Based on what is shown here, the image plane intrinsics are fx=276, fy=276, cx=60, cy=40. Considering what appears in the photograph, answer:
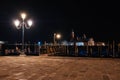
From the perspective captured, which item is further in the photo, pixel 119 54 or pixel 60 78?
pixel 119 54

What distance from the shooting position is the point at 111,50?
103 feet

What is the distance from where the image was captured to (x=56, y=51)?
115 feet

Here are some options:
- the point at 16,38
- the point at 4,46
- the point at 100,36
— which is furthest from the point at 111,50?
the point at 16,38

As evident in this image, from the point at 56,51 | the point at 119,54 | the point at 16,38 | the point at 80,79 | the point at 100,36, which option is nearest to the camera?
the point at 80,79

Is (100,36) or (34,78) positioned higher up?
(100,36)

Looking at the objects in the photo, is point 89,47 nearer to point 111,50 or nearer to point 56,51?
point 111,50

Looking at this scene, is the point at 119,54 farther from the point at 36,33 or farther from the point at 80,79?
the point at 36,33

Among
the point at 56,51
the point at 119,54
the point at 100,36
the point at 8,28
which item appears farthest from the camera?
the point at 8,28

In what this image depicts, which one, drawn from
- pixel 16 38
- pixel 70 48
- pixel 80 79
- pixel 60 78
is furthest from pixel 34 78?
pixel 16 38

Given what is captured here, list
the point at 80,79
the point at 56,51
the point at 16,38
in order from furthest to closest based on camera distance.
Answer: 1. the point at 16,38
2. the point at 56,51
3. the point at 80,79

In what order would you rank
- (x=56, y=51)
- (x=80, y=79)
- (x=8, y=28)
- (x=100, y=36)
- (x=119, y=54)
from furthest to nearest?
(x=8, y=28) < (x=100, y=36) < (x=56, y=51) < (x=119, y=54) < (x=80, y=79)

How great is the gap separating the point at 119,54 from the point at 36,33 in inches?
2318

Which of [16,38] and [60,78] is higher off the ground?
[16,38]

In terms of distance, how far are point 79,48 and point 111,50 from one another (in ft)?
18.2
